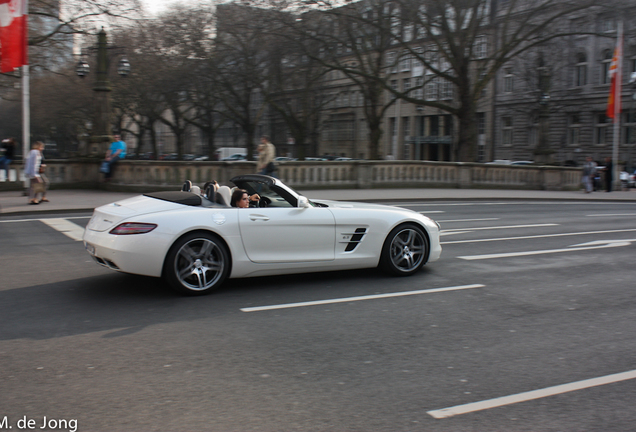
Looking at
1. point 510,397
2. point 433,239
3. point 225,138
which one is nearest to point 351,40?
point 433,239

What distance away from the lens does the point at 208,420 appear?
3436 millimetres

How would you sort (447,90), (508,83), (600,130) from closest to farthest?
(600,130) < (508,83) < (447,90)

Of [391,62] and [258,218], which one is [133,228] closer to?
[258,218]

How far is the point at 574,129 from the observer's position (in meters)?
51.9

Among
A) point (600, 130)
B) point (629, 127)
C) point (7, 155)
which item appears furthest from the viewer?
point (600, 130)

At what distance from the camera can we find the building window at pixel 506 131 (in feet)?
193

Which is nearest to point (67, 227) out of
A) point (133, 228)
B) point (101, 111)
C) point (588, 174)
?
point (133, 228)

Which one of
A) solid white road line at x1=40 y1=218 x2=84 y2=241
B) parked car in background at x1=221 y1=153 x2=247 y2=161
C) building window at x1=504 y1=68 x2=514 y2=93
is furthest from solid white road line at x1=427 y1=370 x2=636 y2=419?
parked car in background at x1=221 y1=153 x2=247 y2=161

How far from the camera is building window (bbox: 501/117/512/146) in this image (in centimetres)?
5894

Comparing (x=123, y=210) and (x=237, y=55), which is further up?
(x=237, y=55)

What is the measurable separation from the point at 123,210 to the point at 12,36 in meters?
13.3

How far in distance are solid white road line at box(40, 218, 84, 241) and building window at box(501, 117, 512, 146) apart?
51.8 meters

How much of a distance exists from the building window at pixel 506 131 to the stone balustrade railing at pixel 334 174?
1082 inches

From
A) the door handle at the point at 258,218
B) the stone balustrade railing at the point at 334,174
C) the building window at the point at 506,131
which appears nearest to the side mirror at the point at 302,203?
the door handle at the point at 258,218
